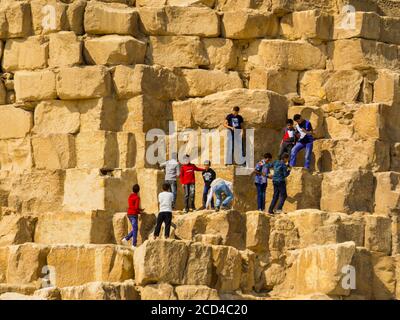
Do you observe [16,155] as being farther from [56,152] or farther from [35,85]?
[35,85]

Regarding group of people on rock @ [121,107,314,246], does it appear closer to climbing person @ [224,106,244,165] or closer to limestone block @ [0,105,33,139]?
climbing person @ [224,106,244,165]

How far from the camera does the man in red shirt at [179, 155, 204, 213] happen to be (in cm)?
3959

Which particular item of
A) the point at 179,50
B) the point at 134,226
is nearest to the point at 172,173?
the point at 134,226

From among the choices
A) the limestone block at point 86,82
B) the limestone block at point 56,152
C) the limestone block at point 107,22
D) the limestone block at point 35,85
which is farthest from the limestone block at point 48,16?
the limestone block at point 56,152

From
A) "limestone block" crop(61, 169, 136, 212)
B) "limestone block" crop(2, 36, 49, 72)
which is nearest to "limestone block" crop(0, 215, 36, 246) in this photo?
"limestone block" crop(61, 169, 136, 212)

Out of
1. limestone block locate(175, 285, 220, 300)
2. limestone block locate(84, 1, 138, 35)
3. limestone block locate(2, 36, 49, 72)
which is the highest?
limestone block locate(84, 1, 138, 35)

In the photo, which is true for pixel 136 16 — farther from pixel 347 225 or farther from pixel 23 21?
pixel 347 225

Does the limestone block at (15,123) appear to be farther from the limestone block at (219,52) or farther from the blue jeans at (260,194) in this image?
the blue jeans at (260,194)

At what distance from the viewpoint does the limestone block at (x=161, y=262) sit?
36.9 metres

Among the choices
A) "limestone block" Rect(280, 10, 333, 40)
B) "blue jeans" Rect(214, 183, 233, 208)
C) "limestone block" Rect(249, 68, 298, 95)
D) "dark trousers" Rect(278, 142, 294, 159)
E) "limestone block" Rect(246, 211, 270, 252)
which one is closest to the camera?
"limestone block" Rect(246, 211, 270, 252)

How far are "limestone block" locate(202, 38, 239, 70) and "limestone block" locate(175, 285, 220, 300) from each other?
23.9 ft

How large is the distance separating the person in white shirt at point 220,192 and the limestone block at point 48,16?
5436mm

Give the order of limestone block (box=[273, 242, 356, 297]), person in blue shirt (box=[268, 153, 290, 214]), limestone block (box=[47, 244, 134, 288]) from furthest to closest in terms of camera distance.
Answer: person in blue shirt (box=[268, 153, 290, 214])
limestone block (box=[47, 244, 134, 288])
limestone block (box=[273, 242, 356, 297])

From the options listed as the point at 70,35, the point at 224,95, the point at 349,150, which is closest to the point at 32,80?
the point at 70,35
